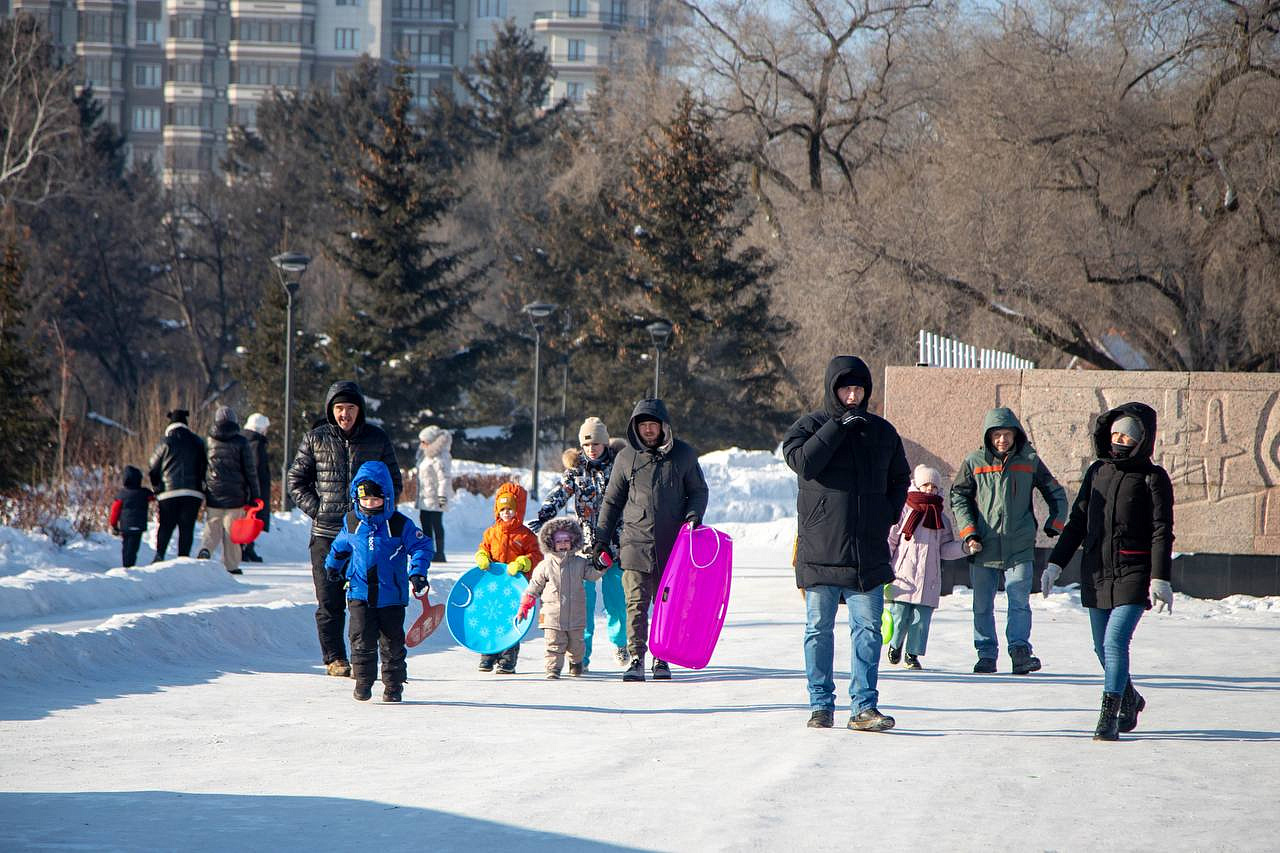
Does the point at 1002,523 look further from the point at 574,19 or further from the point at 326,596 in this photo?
the point at 574,19

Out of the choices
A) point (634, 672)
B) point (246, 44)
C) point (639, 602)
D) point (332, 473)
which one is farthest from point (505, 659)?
point (246, 44)

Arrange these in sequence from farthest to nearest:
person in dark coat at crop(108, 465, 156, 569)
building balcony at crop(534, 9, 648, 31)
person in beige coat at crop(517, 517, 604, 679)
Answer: building balcony at crop(534, 9, 648, 31), person in dark coat at crop(108, 465, 156, 569), person in beige coat at crop(517, 517, 604, 679)

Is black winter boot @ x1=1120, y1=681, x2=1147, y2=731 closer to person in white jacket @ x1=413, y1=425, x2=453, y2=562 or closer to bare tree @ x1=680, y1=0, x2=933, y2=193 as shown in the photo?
person in white jacket @ x1=413, y1=425, x2=453, y2=562

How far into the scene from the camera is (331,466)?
909 cm

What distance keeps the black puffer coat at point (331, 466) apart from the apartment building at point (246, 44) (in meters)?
95.2

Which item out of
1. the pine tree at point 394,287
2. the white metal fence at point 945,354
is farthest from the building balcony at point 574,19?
the white metal fence at point 945,354

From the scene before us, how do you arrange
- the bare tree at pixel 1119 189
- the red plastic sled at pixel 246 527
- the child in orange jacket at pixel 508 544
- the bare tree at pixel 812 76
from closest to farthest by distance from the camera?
the child in orange jacket at pixel 508 544 < the red plastic sled at pixel 246 527 < the bare tree at pixel 1119 189 < the bare tree at pixel 812 76

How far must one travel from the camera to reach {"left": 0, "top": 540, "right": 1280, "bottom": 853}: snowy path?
534 cm

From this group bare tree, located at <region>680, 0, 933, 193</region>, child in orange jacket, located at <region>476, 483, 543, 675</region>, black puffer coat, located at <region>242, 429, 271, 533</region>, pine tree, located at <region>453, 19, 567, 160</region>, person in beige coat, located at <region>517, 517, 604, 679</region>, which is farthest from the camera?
pine tree, located at <region>453, 19, 567, 160</region>

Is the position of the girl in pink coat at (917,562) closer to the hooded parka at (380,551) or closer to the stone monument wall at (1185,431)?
the hooded parka at (380,551)

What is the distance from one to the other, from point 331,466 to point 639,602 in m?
2.02

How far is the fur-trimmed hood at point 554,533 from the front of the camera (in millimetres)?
9523

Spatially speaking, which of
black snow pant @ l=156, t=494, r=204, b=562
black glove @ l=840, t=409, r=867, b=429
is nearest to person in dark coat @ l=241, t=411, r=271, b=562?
black snow pant @ l=156, t=494, r=204, b=562

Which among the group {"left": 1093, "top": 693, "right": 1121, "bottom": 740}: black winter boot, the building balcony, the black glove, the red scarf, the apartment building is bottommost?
{"left": 1093, "top": 693, "right": 1121, "bottom": 740}: black winter boot
